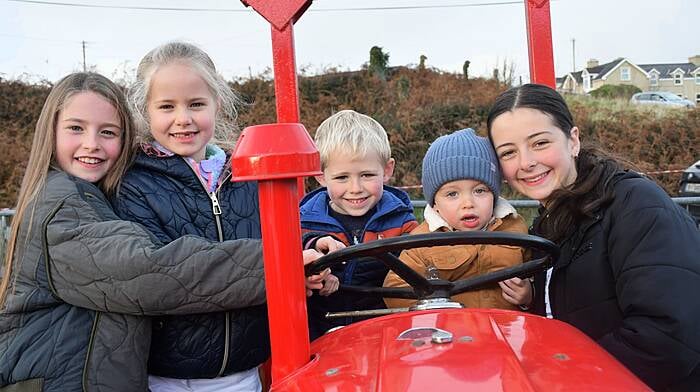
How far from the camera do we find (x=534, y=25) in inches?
97.2

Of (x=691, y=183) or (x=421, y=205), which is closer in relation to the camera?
(x=421, y=205)

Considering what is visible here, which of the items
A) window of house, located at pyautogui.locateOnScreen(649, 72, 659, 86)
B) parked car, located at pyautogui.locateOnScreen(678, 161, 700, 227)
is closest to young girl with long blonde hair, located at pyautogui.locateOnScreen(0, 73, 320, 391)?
parked car, located at pyautogui.locateOnScreen(678, 161, 700, 227)

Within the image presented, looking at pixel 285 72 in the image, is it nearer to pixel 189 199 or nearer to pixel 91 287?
pixel 189 199

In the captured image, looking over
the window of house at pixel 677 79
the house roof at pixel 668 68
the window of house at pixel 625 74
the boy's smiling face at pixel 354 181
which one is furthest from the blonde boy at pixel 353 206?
the window of house at pixel 625 74

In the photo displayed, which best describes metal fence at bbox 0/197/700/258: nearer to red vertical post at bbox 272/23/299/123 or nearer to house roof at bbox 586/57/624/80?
red vertical post at bbox 272/23/299/123

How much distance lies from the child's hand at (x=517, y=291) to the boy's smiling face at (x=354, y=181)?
0.56m

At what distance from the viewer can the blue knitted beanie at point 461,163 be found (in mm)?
2166

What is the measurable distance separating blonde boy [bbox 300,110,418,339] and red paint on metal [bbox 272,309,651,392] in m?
0.65

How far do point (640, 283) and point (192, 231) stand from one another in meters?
1.19

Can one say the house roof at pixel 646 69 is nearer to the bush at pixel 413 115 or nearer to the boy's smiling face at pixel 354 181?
the bush at pixel 413 115

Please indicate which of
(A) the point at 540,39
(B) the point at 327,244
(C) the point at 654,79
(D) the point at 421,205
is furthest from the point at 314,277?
(C) the point at 654,79

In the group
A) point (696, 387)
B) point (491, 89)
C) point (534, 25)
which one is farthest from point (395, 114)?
point (696, 387)

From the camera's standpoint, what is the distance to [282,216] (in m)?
1.30

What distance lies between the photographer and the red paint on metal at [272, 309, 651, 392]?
1.18 metres
